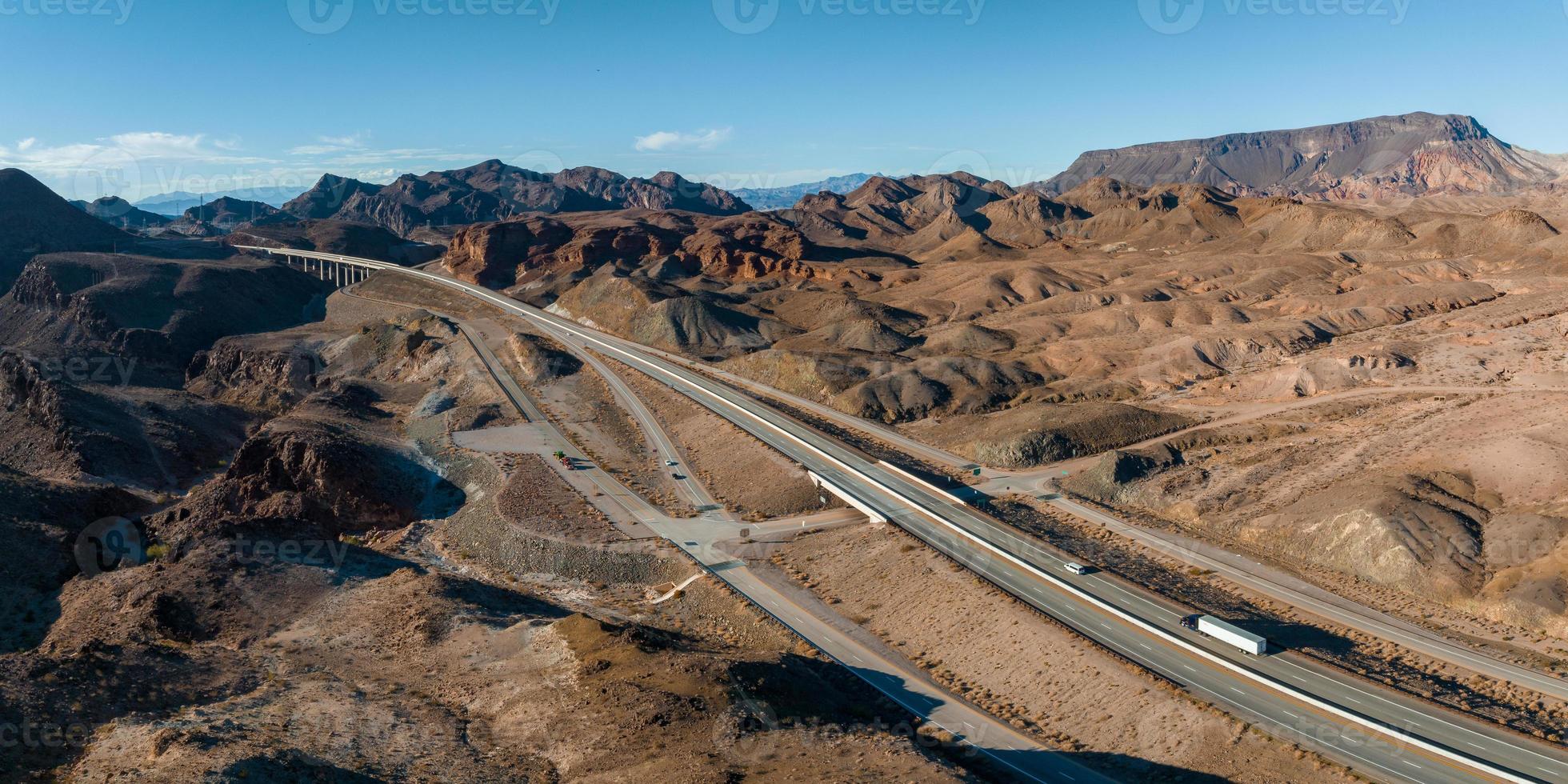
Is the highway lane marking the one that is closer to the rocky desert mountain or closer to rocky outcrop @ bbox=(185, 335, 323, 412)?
rocky outcrop @ bbox=(185, 335, 323, 412)

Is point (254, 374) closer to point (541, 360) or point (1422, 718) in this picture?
point (541, 360)

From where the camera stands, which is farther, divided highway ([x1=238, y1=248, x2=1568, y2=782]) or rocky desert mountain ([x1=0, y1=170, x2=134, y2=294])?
rocky desert mountain ([x1=0, y1=170, x2=134, y2=294])

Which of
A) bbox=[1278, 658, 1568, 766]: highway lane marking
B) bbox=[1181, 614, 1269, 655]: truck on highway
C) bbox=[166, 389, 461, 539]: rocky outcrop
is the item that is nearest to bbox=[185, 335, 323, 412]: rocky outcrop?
bbox=[166, 389, 461, 539]: rocky outcrop

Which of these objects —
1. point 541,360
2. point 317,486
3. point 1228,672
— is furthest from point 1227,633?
point 541,360

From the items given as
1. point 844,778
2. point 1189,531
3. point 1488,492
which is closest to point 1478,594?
point 1488,492

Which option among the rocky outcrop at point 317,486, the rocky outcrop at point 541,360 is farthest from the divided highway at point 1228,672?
the rocky outcrop at point 541,360

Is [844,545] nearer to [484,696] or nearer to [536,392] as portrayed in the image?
[484,696]
